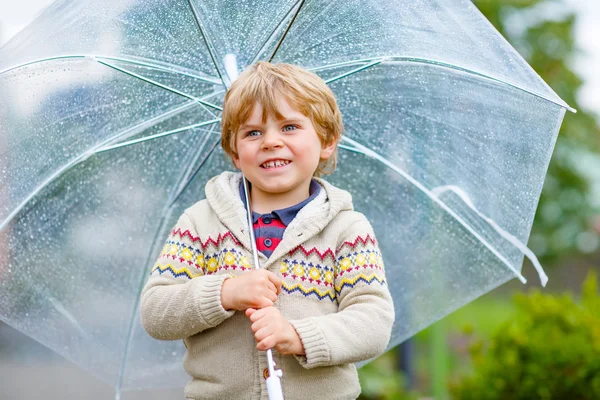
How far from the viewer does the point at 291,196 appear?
2.63 metres

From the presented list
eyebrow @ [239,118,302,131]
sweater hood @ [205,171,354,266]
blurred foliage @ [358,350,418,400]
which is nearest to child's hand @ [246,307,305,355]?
sweater hood @ [205,171,354,266]

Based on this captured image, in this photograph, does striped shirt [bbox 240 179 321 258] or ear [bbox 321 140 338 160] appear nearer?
striped shirt [bbox 240 179 321 258]

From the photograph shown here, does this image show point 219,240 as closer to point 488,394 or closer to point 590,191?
point 488,394

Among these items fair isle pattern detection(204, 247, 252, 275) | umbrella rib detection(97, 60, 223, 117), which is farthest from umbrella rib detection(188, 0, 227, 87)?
fair isle pattern detection(204, 247, 252, 275)

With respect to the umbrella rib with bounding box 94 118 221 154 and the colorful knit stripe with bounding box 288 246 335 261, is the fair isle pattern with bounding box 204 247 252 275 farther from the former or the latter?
the umbrella rib with bounding box 94 118 221 154

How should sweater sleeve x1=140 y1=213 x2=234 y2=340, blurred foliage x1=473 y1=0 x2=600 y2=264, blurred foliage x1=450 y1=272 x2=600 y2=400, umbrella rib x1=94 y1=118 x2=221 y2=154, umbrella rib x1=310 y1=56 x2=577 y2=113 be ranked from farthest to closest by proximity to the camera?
blurred foliage x1=473 y1=0 x2=600 y2=264
blurred foliage x1=450 y1=272 x2=600 y2=400
umbrella rib x1=94 y1=118 x2=221 y2=154
umbrella rib x1=310 y1=56 x2=577 y2=113
sweater sleeve x1=140 y1=213 x2=234 y2=340

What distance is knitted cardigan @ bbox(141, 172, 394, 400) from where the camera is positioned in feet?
7.72

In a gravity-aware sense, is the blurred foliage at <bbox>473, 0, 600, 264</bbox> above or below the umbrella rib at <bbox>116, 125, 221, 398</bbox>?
above

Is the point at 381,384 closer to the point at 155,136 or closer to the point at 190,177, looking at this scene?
the point at 190,177

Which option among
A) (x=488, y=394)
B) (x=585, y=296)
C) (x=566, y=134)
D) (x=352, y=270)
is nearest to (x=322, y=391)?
(x=352, y=270)

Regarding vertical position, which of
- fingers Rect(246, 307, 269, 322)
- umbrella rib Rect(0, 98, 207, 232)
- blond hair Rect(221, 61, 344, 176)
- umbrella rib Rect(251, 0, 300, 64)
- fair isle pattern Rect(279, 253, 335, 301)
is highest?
umbrella rib Rect(251, 0, 300, 64)

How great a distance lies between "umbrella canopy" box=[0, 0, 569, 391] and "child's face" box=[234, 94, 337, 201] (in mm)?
338

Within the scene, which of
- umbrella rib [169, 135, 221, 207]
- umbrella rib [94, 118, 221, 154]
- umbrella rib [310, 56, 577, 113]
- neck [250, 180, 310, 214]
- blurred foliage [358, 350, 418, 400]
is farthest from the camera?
blurred foliage [358, 350, 418, 400]

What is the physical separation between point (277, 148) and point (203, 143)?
0.68m
